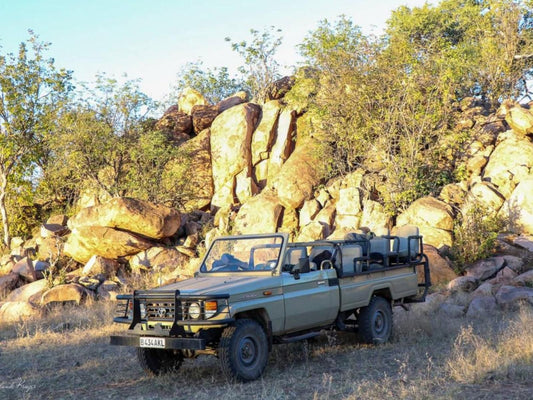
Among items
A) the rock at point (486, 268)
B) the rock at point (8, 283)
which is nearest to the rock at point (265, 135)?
the rock at point (8, 283)

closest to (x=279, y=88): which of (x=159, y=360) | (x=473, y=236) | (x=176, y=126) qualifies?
(x=176, y=126)

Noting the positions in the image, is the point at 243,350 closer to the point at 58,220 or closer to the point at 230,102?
the point at 58,220

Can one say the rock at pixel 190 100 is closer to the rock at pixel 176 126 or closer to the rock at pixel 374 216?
the rock at pixel 176 126

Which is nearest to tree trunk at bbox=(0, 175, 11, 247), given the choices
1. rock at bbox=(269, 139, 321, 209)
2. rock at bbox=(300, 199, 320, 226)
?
rock at bbox=(269, 139, 321, 209)

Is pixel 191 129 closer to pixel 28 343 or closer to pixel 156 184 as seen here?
pixel 156 184

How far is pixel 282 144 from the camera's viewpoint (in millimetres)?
23453

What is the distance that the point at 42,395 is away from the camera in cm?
725

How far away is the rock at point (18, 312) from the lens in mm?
14070

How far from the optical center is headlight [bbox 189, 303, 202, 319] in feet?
23.0

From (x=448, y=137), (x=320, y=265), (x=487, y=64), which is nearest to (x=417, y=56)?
(x=448, y=137)

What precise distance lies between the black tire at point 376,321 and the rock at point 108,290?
8.51m

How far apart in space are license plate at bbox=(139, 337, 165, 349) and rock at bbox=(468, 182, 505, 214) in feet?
42.3

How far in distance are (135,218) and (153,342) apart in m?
12.9

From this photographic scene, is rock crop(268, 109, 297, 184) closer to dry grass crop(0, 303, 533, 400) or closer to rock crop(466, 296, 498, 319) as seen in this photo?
rock crop(466, 296, 498, 319)
